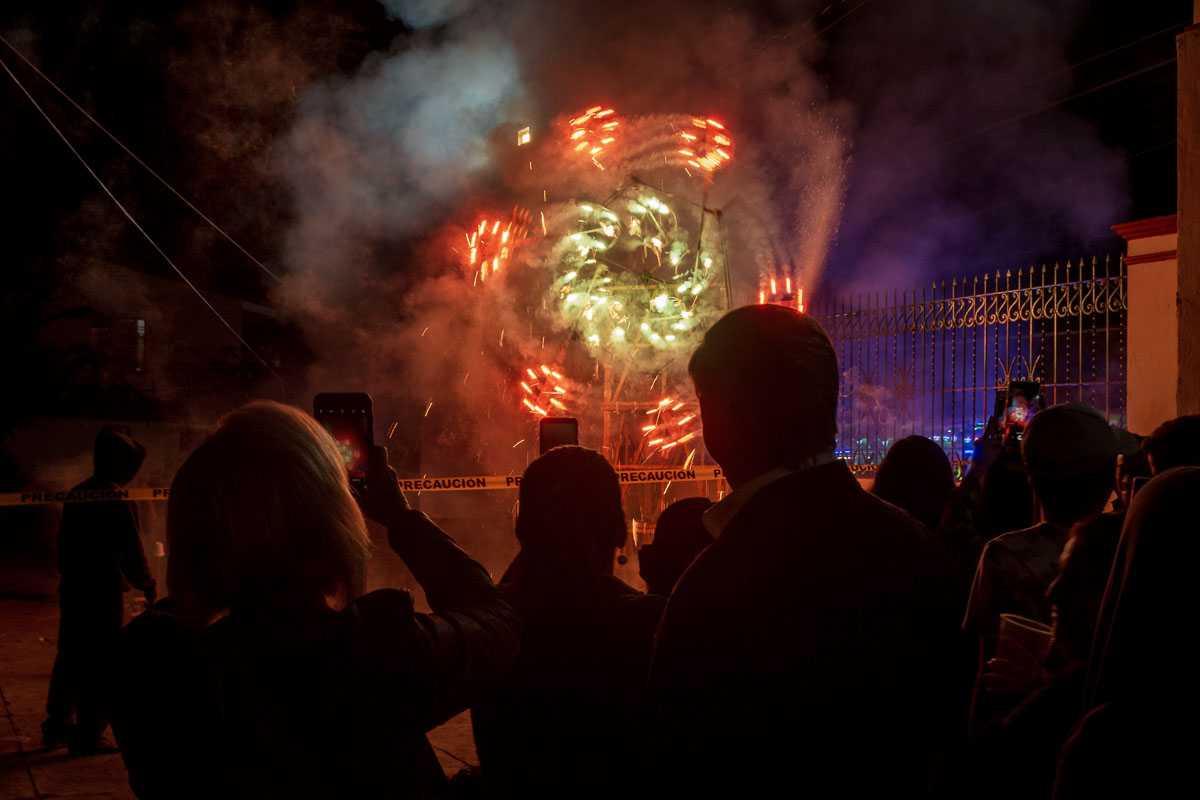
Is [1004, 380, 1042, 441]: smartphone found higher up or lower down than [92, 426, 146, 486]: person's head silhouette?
higher up

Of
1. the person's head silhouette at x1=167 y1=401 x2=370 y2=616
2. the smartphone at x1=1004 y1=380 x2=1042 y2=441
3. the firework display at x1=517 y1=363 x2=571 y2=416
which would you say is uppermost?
the firework display at x1=517 y1=363 x2=571 y2=416

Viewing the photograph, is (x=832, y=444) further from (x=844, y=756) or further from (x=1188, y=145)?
(x=1188, y=145)

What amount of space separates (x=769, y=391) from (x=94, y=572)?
588 cm

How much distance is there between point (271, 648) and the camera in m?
1.51

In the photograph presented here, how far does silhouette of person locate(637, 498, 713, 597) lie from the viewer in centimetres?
339

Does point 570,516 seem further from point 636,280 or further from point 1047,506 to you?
point 636,280

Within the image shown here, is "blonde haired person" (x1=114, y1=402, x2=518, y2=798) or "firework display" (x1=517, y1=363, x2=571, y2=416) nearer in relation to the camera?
"blonde haired person" (x1=114, y1=402, x2=518, y2=798)

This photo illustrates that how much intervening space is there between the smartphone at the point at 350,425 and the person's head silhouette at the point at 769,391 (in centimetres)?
90

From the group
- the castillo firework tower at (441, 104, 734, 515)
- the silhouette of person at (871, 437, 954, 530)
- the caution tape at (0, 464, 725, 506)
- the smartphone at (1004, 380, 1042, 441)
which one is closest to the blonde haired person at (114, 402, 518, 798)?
the silhouette of person at (871, 437, 954, 530)

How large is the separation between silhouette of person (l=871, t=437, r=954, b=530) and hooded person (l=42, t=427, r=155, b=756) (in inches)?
177

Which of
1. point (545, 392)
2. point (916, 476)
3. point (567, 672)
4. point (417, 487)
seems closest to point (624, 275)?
point (545, 392)

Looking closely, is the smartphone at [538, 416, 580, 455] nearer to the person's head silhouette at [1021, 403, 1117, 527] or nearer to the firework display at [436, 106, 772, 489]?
the person's head silhouette at [1021, 403, 1117, 527]

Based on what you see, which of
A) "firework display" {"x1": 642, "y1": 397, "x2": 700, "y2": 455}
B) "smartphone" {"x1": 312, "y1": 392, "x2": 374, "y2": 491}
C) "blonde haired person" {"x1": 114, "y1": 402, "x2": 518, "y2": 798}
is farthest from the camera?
"firework display" {"x1": 642, "y1": 397, "x2": 700, "y2": 455}

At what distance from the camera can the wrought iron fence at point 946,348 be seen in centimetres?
986
